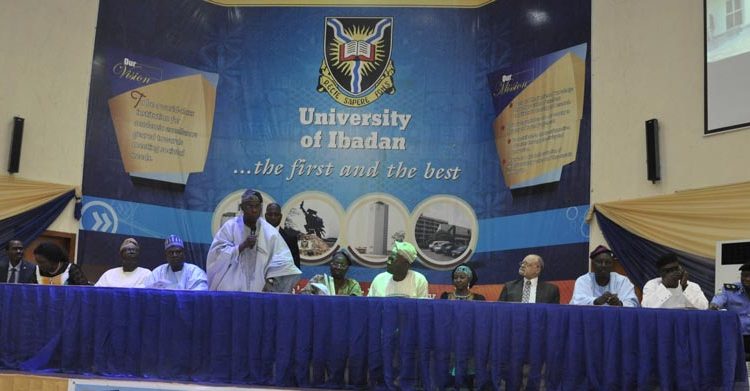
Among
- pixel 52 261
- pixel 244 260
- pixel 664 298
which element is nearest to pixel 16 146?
pixel 52 261

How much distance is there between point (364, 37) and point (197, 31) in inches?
86.3

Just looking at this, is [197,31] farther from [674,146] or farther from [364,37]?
[674,146]

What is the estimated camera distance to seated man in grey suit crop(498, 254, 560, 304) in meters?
6.19

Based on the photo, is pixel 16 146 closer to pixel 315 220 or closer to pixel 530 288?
pixel 315 220

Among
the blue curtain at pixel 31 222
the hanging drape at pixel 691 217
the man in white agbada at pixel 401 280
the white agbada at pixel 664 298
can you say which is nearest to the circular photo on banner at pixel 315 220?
the blue curtain at pixel 31 222

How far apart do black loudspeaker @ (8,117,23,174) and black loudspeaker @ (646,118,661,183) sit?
22.7 feet

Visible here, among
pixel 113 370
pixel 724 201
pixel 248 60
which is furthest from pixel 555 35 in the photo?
pixel 113 370

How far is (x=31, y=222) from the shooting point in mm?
9047

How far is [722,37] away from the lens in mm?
8086

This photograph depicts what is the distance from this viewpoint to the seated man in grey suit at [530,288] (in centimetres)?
619

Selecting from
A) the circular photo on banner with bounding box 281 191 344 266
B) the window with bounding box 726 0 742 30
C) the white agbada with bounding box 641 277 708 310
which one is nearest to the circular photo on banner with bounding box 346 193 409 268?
the circular photo on banner with bounding box 281 191 344 266

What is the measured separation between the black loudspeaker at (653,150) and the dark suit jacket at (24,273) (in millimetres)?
Result: 6069

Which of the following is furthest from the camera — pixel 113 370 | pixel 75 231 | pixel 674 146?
pixel 75 231

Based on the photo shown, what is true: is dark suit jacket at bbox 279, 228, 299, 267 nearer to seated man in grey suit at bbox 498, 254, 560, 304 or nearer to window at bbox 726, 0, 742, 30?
seated man in grey suit at bbox 498, 254, 560, 304
